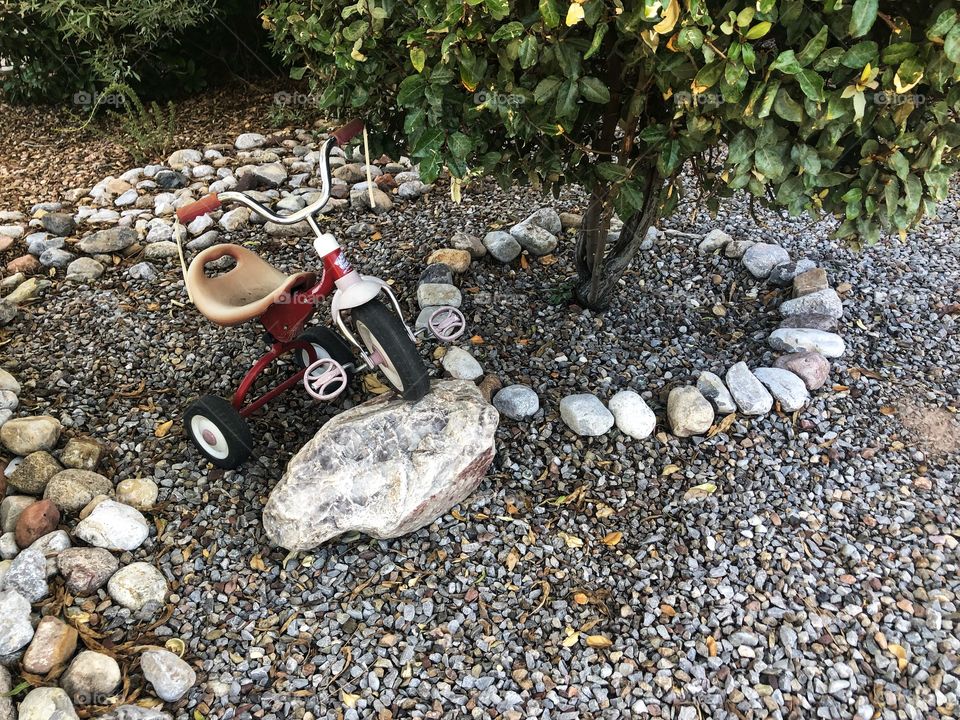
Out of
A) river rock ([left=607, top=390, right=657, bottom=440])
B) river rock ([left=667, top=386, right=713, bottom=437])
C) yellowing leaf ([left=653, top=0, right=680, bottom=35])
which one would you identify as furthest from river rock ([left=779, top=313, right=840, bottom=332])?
yellowing leaf ([left=653, top=0, right=680, bottom=35])

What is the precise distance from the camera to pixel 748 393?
2.70 m

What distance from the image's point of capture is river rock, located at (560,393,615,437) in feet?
8.60

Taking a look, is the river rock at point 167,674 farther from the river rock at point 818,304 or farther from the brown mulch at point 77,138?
the brown mulch at point 77,138

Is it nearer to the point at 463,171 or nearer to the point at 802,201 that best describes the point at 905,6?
the point at 802,201

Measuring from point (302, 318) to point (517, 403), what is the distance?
2.66 feet

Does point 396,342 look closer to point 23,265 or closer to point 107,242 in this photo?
point 107,242

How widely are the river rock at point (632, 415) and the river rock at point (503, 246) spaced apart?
0.96 m

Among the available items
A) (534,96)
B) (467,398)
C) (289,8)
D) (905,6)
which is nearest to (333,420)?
(467,398)

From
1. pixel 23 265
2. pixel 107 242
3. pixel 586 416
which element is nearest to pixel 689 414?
pixel 586 416

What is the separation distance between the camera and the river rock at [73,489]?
2.36m

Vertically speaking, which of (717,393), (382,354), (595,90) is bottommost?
(717,393)

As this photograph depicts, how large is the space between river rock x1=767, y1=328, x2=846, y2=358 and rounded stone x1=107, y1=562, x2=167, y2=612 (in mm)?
2356

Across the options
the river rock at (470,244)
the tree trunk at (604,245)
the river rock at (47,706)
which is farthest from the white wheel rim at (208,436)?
the tree trunk at (604,245)

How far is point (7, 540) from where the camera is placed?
2.26 meters
